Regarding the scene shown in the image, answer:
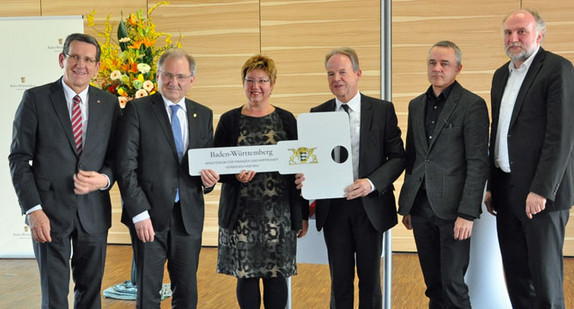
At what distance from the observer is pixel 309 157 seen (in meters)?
2.89

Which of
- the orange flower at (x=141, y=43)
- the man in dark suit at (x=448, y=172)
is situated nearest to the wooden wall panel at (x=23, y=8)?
the orange flower at (x=141, y=43)

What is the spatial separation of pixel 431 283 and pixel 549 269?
0.58 meters

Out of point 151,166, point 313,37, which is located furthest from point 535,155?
point 313,37

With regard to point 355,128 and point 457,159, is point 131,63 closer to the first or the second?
point 355,128

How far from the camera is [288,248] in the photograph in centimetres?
296

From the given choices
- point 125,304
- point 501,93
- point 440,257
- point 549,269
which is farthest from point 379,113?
point 125,304

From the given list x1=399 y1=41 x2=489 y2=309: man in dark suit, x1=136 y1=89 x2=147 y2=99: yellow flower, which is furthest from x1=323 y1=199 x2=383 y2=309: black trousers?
x1=136 y1=89 x2=147 y2=99: yellow flower

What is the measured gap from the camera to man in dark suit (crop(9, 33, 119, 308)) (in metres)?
2.73

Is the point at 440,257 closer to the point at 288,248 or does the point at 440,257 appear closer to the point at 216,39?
the point at 288,248

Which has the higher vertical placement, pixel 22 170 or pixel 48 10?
pixel 48 10

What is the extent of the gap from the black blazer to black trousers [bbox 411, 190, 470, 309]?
61 centimetres

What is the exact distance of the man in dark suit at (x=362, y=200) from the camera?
2916 mm

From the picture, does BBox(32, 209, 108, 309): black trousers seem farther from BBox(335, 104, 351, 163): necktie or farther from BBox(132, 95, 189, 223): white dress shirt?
BBox(335, 104, 351, 163): necktie

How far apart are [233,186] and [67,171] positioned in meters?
0.80
